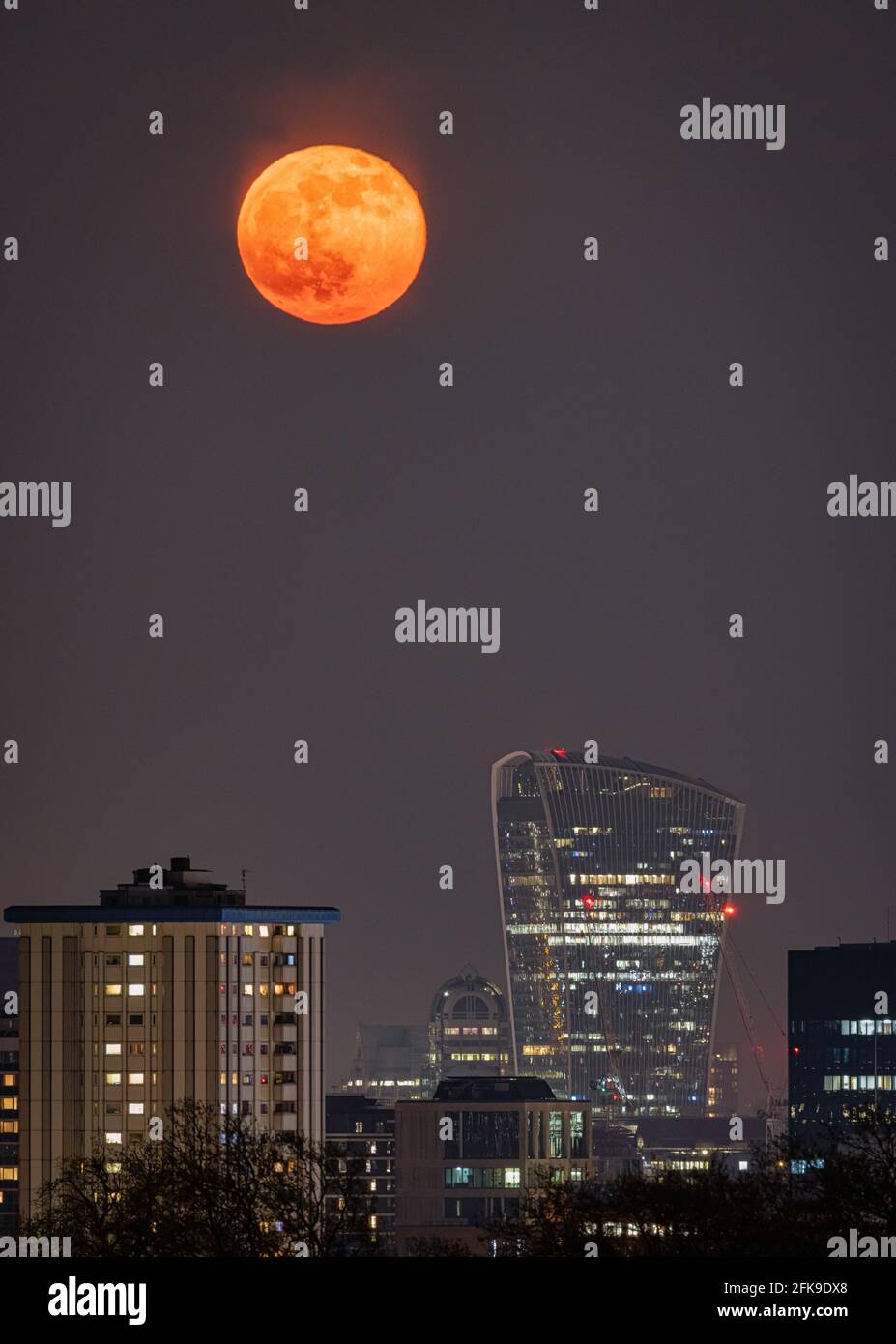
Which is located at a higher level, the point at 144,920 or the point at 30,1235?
the point at 144,920

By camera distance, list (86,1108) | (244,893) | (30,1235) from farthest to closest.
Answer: (244,893) < (86,1108) < (30,1235)

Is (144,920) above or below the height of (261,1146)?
above

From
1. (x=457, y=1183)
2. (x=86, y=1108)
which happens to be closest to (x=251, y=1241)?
(x=86, y=1108)
